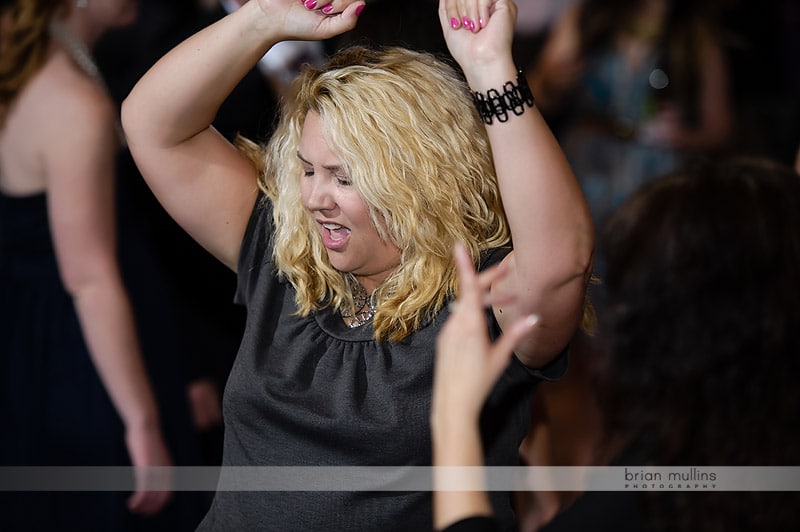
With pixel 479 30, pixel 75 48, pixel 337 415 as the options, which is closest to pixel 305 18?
pixel 479 30

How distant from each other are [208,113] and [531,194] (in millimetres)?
529

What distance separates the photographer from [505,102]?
1.31 meters

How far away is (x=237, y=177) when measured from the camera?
164cm

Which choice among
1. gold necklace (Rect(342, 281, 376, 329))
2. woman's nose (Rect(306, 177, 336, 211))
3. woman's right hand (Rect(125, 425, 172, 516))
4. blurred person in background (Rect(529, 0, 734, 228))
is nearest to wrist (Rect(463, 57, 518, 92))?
woman's nose (Rect(306, 177, 336, 211))

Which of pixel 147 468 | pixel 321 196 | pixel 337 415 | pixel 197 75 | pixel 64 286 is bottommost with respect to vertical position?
pixel 147 468

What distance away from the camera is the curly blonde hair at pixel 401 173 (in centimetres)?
148

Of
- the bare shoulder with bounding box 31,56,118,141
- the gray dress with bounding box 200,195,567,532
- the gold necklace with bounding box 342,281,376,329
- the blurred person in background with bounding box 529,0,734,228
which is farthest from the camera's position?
the blurred person in background with bounding box 529,0,734,228

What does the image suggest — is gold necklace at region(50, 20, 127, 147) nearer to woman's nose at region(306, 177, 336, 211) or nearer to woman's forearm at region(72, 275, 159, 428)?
woman's forearm at region(72, 275, 159, 428)

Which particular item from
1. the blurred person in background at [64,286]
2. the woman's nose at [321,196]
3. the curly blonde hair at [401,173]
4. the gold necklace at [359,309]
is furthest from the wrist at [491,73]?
the blurred person in background at [64,286]

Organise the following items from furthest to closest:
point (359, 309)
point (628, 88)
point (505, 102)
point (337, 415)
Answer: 1. point (628, 88)
2. point (359, 309)
3. point (337, 415)
4. point (505, 102)

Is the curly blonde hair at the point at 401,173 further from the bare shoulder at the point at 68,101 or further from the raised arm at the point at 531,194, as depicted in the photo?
the bare shoulder at the point at 68,101

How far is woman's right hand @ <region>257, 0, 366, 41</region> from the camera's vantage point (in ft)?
4.92

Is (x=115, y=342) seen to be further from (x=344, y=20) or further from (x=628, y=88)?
(x=628, y=88)

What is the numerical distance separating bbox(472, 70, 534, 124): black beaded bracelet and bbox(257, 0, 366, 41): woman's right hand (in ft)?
0.97
